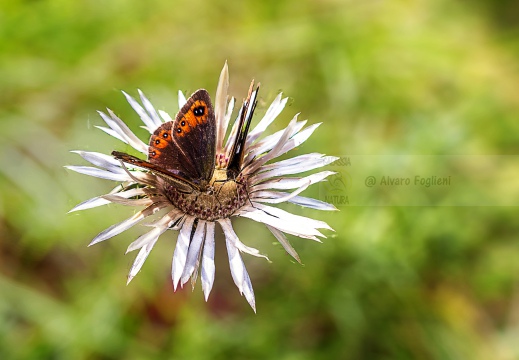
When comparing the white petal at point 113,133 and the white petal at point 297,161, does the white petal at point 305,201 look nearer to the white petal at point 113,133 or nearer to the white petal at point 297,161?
the white petal at point 297,161

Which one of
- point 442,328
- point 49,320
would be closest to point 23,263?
point 49,320

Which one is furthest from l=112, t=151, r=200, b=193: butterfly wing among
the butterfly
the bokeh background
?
the bokeh background

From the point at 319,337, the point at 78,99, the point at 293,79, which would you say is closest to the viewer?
the point at 319,337

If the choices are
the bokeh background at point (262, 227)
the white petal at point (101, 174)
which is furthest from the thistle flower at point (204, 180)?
the bokeh background at point (262, 227)

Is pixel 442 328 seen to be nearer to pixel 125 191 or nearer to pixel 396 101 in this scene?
pixel 396 101

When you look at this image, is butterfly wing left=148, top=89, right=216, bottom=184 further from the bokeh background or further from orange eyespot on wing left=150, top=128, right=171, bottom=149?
the bokeh background
